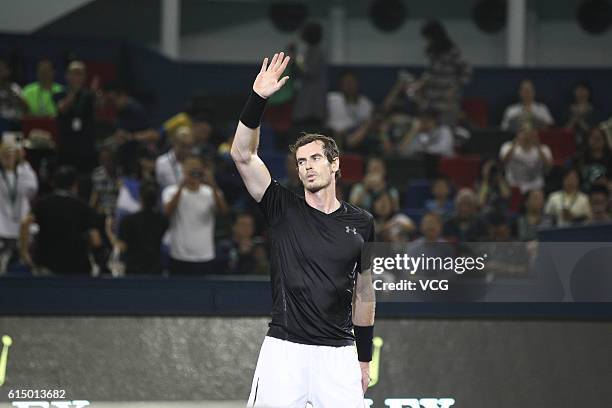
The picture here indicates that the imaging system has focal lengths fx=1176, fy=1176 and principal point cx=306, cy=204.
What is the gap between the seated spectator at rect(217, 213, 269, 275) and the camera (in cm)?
1032

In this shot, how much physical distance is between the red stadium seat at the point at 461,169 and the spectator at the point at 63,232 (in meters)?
5.31

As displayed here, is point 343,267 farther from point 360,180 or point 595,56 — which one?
point 595,56

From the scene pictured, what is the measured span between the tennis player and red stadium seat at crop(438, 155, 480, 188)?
7.96 metres

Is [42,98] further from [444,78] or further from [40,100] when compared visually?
[444,78]

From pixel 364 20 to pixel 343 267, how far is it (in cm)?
1450

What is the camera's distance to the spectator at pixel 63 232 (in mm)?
9180

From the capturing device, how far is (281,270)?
216 inches

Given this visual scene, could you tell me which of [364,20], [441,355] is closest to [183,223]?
[441,355]

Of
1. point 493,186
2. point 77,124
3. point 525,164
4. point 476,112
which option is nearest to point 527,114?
point 476,112

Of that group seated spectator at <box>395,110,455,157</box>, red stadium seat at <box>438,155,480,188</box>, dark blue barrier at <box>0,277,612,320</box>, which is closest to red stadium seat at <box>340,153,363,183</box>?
seated spectator at <box>395,110,455,157</box>

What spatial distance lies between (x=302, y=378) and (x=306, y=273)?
0.48 m

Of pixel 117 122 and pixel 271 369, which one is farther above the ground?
pixel 117 122

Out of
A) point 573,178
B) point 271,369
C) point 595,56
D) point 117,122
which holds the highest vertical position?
point 595,56

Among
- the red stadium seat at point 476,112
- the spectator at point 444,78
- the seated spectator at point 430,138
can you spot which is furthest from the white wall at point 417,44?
the seated spectator at point 430,138
